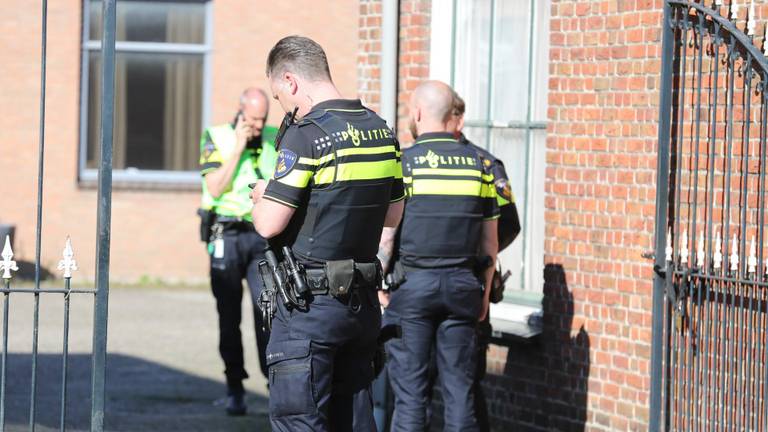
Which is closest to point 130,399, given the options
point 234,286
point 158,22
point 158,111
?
point 234,286

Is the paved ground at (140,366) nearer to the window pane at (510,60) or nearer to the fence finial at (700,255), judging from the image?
the window pane at (510,60)

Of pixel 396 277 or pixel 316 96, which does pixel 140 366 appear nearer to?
pixel 396 277

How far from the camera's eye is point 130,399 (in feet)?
29.6

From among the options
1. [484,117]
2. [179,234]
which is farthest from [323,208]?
[179,234]

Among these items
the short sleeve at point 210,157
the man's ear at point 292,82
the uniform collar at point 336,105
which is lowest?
the short sleeve at point 210,157

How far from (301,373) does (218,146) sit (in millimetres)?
3724

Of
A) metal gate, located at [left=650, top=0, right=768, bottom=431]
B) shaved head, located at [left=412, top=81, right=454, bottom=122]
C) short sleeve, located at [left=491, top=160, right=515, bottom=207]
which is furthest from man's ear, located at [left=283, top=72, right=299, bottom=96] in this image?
metal gate, located at [left=650, top=0, right=768, bottom=431]

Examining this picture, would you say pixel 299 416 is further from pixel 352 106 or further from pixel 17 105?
pixel 17 105

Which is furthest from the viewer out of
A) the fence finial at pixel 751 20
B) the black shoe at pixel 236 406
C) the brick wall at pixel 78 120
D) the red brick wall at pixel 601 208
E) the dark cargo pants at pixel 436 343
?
the brick wall at pixel 78 120

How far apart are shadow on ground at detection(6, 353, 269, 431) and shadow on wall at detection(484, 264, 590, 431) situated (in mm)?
1587

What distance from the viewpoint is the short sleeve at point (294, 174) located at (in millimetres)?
4867

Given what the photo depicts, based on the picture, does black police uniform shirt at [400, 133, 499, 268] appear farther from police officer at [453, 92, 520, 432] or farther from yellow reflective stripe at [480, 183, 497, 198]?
police officer at [453, 92, 520, 432]

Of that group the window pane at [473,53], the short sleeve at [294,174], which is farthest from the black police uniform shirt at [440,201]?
the window pane at [473,53]

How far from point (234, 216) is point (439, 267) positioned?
87.6 inches
